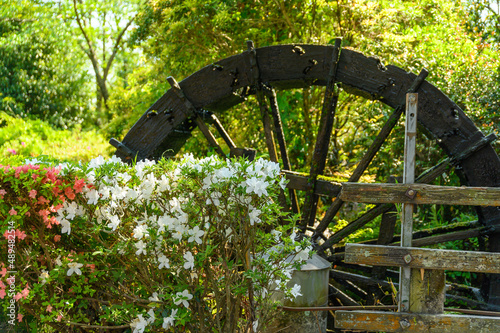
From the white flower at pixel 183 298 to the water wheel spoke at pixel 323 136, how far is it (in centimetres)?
245

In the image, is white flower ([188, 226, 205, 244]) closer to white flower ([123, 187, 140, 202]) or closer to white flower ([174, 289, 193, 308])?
white flower ([174, 289, 193, 308])

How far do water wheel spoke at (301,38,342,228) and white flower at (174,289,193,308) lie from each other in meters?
2.45

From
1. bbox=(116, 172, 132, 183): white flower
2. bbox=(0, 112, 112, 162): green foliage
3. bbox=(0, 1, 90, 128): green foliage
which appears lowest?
bbox=(116, 172, 132, 183): white flower

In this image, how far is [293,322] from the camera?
3.93 metres

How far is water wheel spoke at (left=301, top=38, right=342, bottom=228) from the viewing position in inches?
205

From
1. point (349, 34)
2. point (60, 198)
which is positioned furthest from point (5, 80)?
point (60, 198)

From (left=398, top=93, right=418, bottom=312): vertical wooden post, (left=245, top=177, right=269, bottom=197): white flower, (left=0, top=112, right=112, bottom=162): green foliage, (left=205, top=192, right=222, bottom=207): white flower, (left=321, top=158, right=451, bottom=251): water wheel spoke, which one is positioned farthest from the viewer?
(left=0, top=112, right=112, bottom=162): green foliage

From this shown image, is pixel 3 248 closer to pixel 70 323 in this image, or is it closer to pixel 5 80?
pixel 70 323

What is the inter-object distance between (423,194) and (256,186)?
117 cm

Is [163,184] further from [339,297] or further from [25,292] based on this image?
[339,297]

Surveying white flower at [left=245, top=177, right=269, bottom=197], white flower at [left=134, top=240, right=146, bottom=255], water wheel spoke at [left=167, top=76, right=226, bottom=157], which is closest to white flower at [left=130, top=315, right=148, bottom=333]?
white flower at [left=134, top=240, right=146, bottom=255]

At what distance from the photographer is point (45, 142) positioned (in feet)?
45.9

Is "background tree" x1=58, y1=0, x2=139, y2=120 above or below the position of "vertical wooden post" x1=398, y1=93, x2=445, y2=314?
above

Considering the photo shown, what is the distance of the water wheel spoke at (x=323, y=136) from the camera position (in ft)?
17.1
